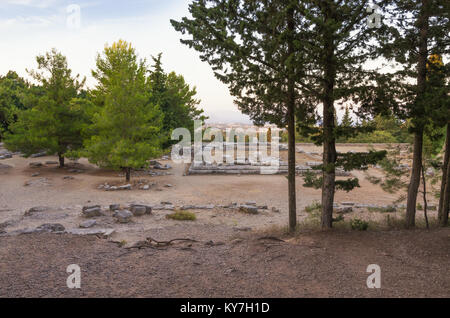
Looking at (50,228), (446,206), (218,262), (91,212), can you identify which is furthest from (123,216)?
(446,206)

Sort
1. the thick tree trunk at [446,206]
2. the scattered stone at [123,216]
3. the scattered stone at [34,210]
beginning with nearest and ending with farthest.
Answer: the thick tree trunk at [446,206], the scattered stone at [123,216], the scattered stone at [34,210]

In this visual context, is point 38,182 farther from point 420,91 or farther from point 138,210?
point 420,91

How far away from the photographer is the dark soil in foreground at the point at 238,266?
15.4 ft

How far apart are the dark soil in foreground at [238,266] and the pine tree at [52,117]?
52.0ft

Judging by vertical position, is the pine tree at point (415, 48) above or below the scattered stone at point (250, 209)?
above

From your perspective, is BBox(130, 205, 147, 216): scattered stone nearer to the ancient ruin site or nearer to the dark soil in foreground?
the ancient ruin site

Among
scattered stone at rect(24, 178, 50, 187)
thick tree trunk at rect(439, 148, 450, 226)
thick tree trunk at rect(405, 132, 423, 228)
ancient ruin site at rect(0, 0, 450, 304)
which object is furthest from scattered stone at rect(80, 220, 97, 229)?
thick tree trunk at rect(439, 148, 450, 226)

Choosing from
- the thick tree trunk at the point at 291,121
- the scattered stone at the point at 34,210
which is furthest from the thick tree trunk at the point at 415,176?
the scattered stone at the point at 34,210

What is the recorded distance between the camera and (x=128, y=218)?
1075 centimetres

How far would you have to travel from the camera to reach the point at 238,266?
5891mm

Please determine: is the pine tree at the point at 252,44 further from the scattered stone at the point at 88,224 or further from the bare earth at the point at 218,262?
the scattered stone at the point at 88,224

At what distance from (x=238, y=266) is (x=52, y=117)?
20291 millimetres

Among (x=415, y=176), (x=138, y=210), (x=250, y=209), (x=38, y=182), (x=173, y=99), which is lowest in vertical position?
(x=250, y=209)

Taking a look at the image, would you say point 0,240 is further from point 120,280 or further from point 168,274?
point 168,274
